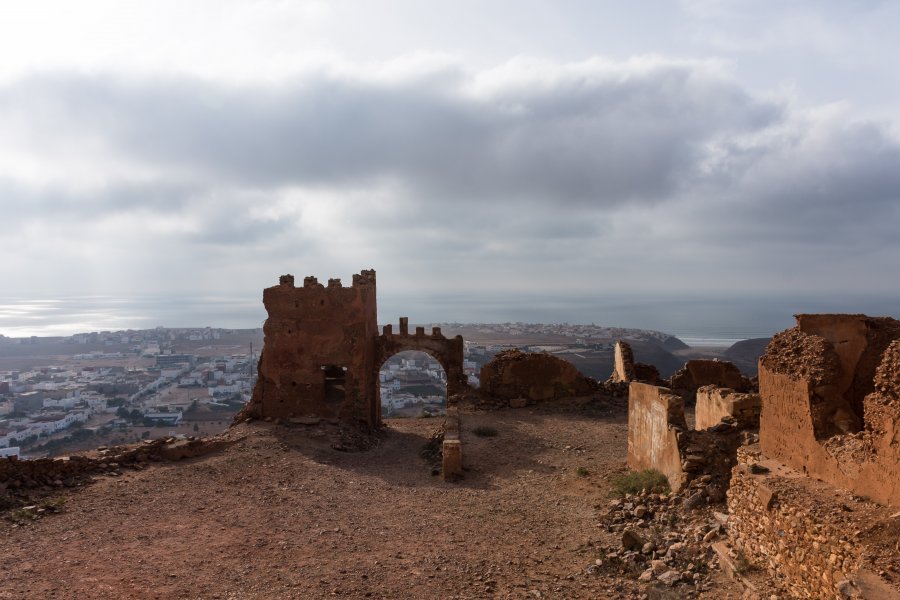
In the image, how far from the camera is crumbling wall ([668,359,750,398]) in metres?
18.8

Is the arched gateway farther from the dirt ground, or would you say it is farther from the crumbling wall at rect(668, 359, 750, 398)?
the crumbling wall at rect(668, 359, 750, 398)

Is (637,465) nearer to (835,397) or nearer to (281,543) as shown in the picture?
(835,397)

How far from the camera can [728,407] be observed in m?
9.82

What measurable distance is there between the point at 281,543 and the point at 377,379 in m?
11.8

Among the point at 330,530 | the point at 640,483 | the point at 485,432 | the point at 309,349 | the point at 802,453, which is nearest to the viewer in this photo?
the point at 802,453

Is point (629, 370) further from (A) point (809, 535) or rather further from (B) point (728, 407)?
(A) point (809, 535)

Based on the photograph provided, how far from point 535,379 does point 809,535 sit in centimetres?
1414

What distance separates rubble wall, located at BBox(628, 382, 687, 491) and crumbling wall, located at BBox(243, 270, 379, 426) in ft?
29.7

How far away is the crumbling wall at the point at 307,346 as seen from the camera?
57.4ft

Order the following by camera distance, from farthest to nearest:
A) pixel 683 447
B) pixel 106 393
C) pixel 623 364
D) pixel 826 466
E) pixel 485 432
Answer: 1. pixel 106 393
2. pixel 623 364
3. pixel 485 432
4. pixel 683 447
5. pixel 826 466

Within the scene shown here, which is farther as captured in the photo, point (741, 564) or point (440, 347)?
point (440, 347)

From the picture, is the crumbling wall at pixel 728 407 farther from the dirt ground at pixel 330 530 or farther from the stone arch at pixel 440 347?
the stone arch at pixel 440 347

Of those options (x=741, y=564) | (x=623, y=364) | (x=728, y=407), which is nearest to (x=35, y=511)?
(x=741, y=564)

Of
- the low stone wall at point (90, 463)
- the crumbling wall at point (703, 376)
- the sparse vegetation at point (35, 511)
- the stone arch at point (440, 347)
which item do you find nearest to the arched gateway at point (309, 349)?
the stone arch at point (440, 347)
